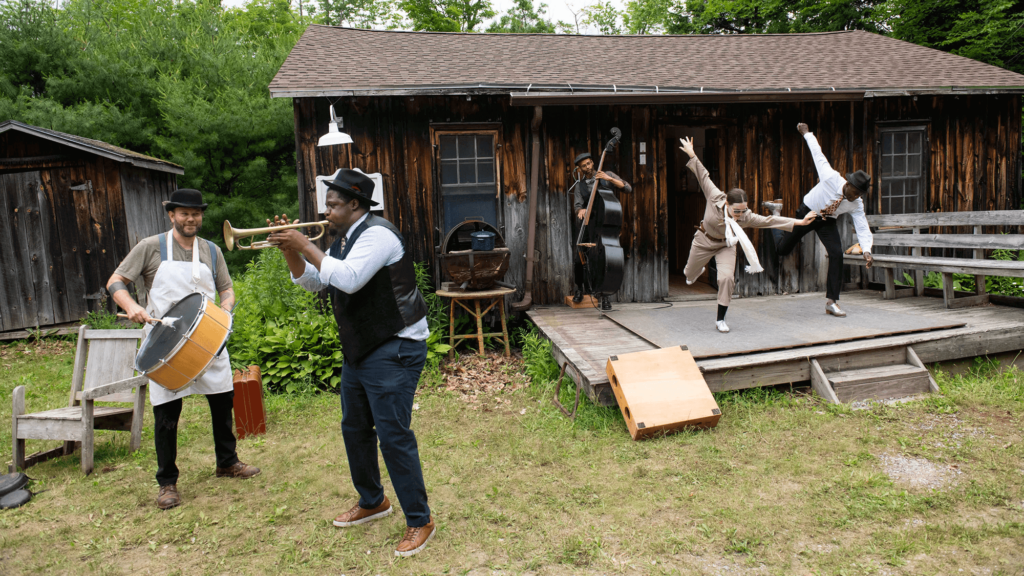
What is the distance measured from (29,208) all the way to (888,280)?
12.7 m

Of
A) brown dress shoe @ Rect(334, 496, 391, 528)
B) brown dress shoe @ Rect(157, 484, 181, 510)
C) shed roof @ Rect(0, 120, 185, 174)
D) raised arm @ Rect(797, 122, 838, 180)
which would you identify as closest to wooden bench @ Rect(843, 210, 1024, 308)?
raised arm @ Rect(797, 122, 838, 180)

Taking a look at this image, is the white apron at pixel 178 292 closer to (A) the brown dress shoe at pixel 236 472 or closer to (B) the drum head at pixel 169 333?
(B) the drum head at pixel 169 333

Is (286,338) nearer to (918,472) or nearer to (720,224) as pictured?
(720,224)

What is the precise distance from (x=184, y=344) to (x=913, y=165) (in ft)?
33.6

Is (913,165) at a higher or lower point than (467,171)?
lower

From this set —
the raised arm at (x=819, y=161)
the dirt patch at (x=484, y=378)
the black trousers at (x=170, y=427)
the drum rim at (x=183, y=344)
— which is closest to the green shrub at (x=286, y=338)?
the dirt patch at (x=484, y=378)

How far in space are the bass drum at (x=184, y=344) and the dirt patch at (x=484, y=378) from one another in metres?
2.85

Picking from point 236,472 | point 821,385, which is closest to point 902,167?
point 821,385

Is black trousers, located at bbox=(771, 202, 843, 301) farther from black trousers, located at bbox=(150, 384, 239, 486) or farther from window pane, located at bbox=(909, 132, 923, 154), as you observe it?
black trousers, located at bbox=(150, 384, 239, 486)

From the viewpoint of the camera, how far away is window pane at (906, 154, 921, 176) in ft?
30.6

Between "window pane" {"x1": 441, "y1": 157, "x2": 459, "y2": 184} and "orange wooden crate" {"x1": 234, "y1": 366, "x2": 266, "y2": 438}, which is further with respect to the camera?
"window pane" {"x1": 441, "y1": 157, "x2": 459, "y2": 184}

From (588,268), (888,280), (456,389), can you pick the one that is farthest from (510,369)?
(888,280)

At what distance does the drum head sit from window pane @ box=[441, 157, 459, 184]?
4.71m

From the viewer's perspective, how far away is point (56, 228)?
9594 millimetres
